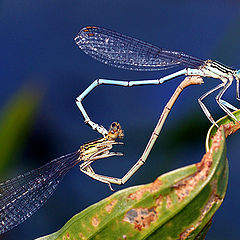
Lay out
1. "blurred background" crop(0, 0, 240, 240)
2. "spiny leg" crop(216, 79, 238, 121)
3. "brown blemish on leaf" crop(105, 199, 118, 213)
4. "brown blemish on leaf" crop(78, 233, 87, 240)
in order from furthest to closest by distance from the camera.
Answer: "blurred background" crop(0, 0, 240, 240), "spiny leg" crop(216, 79, 238, 121), "brown blemish on leaf" crop(78, 233, 87, 240), "brown blemish on leaf" crop(105, 199, 118, 213)

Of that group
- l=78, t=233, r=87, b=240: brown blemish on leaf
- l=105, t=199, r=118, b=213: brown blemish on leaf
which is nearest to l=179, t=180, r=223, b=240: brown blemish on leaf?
l=105, t=199, r=118, b=213: brown blemish on leaf

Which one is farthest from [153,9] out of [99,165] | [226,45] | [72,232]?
[72,232]

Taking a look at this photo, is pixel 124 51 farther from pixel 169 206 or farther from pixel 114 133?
pixel 169 206

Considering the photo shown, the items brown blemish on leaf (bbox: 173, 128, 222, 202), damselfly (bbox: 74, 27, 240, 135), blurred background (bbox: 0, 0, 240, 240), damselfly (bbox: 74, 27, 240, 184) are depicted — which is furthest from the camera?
blurred background (bbox: 0, 0, 240, 240)

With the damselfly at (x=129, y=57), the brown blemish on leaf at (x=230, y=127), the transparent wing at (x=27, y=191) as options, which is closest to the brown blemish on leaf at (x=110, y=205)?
the brown blemish on leaf at (x=230, y=127)

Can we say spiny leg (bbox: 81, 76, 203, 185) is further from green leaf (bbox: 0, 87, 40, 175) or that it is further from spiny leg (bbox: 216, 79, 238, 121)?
green leaf (bbox: 0, 87, 40, 175)

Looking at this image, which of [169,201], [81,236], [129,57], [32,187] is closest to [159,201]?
[169,201]
